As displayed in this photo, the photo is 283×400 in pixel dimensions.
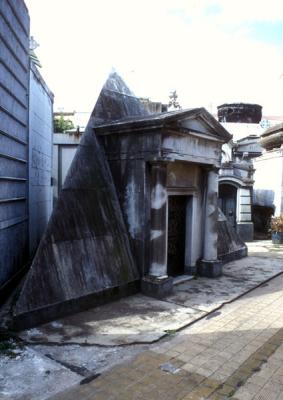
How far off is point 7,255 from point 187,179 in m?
4.29

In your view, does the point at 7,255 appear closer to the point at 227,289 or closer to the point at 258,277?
the point at 227,289

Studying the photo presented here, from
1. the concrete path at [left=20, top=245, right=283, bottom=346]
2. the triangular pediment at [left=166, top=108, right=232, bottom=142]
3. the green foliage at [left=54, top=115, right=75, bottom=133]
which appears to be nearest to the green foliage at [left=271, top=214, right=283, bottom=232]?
the concrete path at [left=20, top=245, right=283, bottom=346]

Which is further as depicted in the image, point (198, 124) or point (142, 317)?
point (198, 124)

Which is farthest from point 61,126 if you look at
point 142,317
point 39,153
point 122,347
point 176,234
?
point 122,347

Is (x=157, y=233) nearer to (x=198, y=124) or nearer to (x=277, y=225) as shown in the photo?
(x=198, y=124)

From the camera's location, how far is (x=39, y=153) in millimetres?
9156

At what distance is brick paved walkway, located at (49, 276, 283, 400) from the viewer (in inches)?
150

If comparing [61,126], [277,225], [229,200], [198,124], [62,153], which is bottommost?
[277,225]

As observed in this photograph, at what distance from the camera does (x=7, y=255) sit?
6.54 meters

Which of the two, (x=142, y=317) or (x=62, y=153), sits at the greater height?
(x=62, y=153)

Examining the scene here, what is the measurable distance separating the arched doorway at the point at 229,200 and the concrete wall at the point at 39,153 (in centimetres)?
799

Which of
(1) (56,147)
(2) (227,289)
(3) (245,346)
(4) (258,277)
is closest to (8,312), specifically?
(3) (245,346)

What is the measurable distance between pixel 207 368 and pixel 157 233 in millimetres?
3094

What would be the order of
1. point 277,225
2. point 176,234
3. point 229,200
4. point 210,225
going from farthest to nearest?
point 229,200 → point 277,225 → point 210,225 → point 176,234
